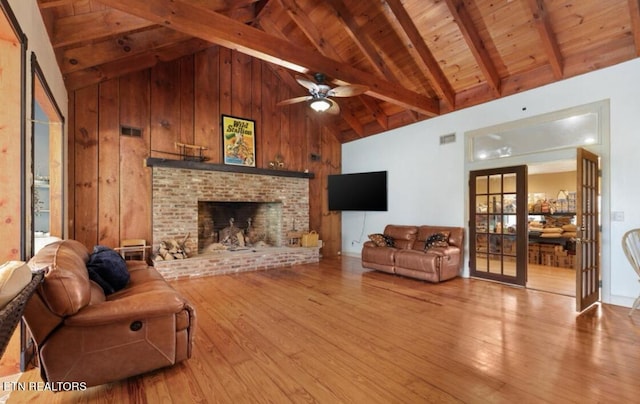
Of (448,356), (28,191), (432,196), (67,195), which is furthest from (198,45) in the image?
(448,356)

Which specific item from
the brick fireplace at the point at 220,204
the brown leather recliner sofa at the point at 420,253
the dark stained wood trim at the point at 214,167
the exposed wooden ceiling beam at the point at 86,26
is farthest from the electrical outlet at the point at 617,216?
the exposed wooden ceiling beam at the point at 86,26

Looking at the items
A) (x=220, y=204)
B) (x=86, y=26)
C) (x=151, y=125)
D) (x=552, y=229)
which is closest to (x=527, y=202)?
(x=552, y=229)

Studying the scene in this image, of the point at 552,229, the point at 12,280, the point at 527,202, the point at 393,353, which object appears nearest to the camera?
the point at 12,280

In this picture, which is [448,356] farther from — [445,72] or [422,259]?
[445,72]

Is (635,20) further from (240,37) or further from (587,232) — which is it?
(240,37)

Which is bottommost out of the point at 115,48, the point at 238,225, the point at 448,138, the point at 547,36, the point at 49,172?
the point at 238,225

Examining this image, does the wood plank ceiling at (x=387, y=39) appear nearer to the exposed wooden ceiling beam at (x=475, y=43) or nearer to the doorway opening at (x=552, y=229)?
the exposed wooden ceiling beam at (x=475, y=43)

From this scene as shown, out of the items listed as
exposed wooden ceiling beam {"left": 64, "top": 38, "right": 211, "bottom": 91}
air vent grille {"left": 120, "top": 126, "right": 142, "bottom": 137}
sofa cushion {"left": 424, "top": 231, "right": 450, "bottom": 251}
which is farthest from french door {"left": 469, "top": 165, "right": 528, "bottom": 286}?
air vent grille {"left": 120, "top": 126, "right": 142, "bottom": 137}

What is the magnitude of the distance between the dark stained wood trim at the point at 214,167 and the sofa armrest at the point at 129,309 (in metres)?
3.68

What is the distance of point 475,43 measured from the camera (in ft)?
14.1

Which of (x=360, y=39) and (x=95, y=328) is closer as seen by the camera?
(x=95, y=328)

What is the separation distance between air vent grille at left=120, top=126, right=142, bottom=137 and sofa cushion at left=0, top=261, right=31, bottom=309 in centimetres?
433

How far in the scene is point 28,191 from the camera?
230 centimetres

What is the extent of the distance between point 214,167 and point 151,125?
130 centimetres
